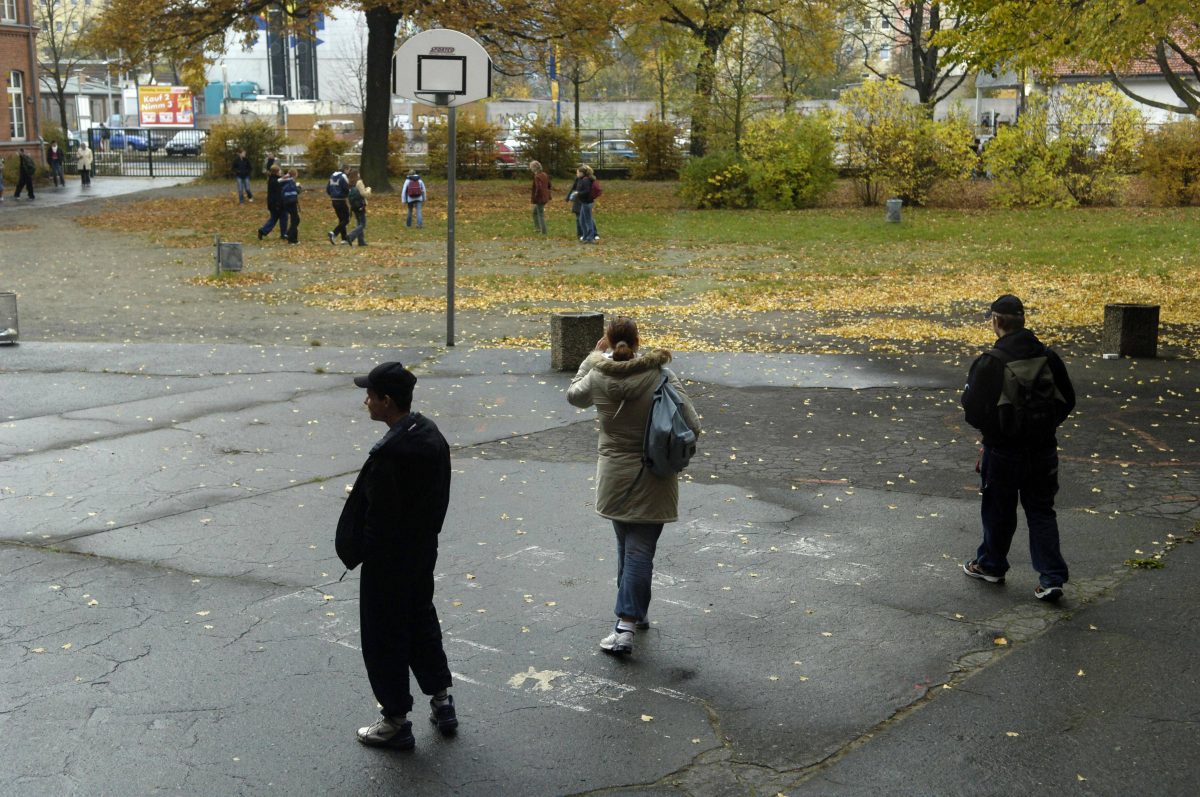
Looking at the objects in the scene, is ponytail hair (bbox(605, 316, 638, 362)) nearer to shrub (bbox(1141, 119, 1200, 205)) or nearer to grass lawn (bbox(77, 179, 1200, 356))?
grass lawn (bbox(77, 179, 1200, 356))

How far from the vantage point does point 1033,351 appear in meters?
6.81

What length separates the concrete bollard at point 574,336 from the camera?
13.4 metres

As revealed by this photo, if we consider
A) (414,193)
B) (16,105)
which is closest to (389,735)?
(414,193)

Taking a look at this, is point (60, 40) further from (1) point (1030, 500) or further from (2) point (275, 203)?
(1) point (1030, 500)

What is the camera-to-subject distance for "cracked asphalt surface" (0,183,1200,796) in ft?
16.5

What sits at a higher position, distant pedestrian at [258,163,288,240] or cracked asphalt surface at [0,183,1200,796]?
distant pedestrian at [258,163,288,240]

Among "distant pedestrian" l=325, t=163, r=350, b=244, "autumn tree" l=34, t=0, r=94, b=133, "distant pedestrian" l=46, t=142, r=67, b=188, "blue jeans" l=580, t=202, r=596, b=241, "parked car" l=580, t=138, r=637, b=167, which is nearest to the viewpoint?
"distant pedestrian" l=325, t=163, r=350, b=244

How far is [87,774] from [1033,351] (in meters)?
4.88

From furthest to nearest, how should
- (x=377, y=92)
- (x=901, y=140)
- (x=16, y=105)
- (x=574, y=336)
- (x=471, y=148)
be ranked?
1. (x=471, y=148)
2. (x=16, y=105)
3. (x=377, y=92)
4. (x=901, y=140)
5. (x=574, y=336)

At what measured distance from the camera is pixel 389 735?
5121 millimetres

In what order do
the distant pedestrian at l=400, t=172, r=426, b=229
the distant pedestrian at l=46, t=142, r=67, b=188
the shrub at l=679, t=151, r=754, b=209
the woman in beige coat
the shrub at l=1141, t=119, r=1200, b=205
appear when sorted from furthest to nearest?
the distant pedestrian at l=46, t=142, r=67, b=188 < the shrub at l=679, t=151, r=754, b=209 < the shrub at l=1141, t=119, r=1200, b=205 < the distant pedestrian at l=400, t=172, r=426, b=229 < the woman in beige coat

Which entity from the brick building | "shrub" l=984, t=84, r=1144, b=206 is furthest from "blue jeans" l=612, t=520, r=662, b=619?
the brick building

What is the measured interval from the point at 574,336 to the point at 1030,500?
7.07 meters

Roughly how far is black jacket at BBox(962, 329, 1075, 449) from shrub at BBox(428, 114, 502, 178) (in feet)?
148
